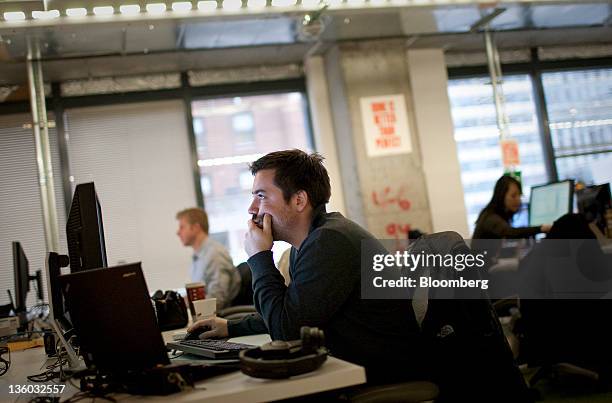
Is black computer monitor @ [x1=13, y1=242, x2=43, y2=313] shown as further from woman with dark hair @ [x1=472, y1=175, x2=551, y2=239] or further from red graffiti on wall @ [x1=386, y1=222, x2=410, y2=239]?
red graffiti on wall @ [x1=386, y1=222, x2=410, y2=239]

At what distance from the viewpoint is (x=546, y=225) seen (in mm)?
4680

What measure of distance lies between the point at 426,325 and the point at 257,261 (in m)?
0.47

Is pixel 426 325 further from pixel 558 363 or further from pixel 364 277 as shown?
pixel 558 363

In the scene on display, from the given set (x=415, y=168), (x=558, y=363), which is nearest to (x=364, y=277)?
(x=558, y=363)

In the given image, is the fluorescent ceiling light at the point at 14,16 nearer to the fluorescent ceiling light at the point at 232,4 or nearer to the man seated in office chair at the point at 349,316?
the fluorescent ceiling light at the point at 232,4

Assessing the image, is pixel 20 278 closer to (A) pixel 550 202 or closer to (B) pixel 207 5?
(B) pixel 207 5

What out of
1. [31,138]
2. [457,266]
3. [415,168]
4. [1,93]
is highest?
[1,93]

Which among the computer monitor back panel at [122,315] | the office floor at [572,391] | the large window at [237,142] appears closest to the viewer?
the computer monitor back panel at [122,315]

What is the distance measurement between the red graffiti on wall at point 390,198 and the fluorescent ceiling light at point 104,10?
271 cm

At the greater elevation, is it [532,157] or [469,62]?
[469,62]

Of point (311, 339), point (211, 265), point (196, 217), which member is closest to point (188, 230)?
point (196, 217)

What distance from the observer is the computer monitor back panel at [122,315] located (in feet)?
4.27

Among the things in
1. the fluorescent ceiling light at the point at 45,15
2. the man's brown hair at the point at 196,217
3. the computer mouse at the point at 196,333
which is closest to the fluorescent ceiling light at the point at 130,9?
the fluorescent ceiling light at the point at 45,15

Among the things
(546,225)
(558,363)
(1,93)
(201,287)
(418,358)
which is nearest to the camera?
(418,358)
